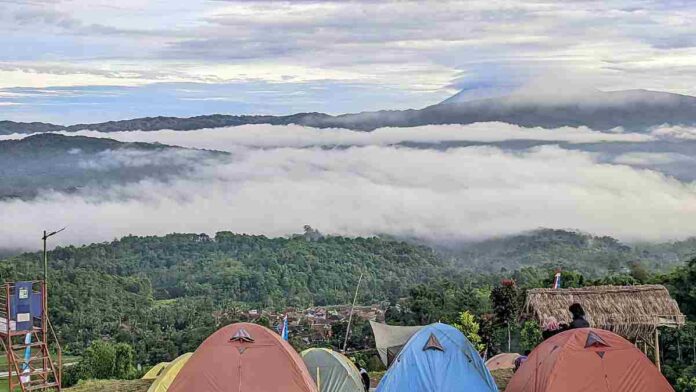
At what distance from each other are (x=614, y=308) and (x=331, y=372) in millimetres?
4536

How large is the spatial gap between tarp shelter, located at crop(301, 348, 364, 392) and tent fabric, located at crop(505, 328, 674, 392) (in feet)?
9.37

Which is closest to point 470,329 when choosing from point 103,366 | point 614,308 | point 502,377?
point 502,377

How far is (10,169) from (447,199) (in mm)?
43939

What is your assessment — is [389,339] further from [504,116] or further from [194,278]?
[504,116]

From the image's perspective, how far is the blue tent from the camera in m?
11.6

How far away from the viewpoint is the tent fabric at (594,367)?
11.1m

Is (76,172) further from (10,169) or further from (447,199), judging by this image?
(447,199)

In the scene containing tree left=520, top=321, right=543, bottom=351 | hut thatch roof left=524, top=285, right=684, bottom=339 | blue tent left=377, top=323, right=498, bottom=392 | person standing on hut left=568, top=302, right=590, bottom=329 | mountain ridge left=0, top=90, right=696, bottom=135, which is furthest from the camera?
mountain ridge left=0, top=90, right=696, bottom=135

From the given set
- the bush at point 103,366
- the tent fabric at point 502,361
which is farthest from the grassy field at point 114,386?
the bush at point 103,366

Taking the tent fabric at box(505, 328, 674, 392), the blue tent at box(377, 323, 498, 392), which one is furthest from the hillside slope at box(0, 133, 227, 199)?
the tent fabric at box(505, 328, 674, 392)

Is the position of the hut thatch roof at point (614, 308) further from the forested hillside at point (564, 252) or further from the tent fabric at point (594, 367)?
the forested hillside at point (564, 252)

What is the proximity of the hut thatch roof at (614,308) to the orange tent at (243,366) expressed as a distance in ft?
14.7

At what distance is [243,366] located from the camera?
11.5 metres

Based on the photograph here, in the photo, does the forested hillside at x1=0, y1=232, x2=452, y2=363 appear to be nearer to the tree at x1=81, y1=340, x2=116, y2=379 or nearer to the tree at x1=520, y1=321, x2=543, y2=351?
the tree at x1=81, y1=340, x2=116, y2=379
